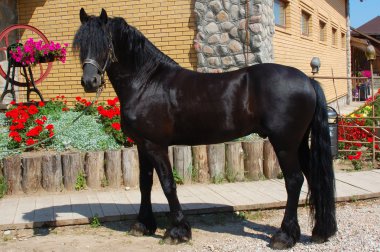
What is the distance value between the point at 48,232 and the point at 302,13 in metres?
10.7

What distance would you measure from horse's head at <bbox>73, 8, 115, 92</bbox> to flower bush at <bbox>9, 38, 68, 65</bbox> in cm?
447

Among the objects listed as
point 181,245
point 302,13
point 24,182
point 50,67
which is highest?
point 302,13

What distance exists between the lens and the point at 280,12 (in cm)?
1119

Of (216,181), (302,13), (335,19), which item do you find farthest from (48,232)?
(335,19)

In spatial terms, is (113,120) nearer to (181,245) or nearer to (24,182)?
(24,182)

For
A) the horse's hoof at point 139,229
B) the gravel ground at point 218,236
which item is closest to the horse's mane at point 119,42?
the horse's hoof at point 139,229

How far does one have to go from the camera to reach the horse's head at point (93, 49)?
3914 millimetres

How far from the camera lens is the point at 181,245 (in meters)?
4.42

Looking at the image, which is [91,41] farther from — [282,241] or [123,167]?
[123,167]

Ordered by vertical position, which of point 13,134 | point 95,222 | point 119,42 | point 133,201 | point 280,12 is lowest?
point 95,222

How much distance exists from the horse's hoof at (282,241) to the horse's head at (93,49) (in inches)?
83.4

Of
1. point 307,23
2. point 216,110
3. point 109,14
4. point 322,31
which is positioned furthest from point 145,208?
point 322,31

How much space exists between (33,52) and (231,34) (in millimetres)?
3657

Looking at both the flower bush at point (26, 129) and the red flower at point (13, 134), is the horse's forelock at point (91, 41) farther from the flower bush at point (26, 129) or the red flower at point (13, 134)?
the red flower at point (13, 134)
